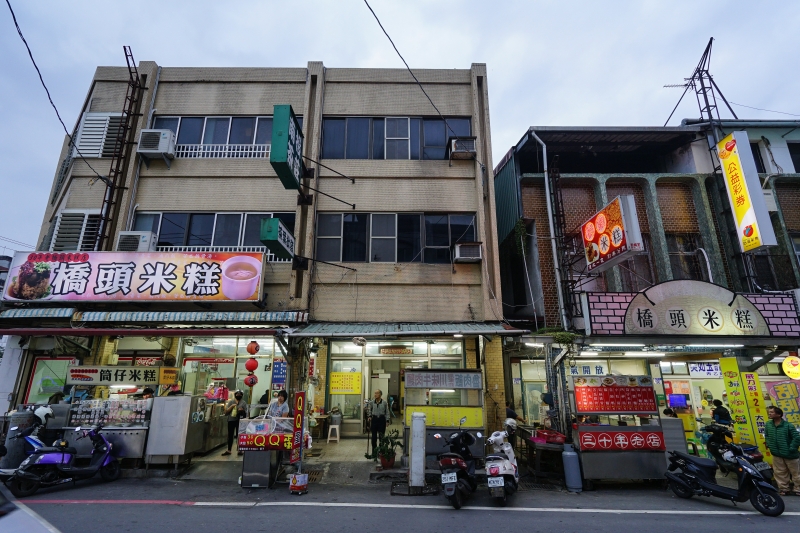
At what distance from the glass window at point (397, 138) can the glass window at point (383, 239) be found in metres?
2.49

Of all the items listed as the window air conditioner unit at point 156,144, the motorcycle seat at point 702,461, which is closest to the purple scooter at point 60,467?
the window air conditioner unit at point 156,144

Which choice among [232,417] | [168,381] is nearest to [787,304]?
[232,417]

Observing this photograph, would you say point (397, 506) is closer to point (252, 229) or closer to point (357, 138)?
point (252, 229)

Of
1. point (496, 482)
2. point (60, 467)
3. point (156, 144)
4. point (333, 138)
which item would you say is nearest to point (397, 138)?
point (333, 138)

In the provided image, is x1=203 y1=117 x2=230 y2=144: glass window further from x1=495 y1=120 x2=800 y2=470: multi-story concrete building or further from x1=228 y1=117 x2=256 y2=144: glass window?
x1=495 y1=120 x2=800 y2=470: multi-story concrete building

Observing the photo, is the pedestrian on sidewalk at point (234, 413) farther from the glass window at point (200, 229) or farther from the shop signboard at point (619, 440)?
the shop signboard at point (619, 440)

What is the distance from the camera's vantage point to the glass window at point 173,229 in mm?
13422

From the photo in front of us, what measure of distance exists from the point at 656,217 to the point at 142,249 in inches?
690

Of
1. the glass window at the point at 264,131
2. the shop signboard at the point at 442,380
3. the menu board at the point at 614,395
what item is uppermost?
the glass window at the point at 264,131


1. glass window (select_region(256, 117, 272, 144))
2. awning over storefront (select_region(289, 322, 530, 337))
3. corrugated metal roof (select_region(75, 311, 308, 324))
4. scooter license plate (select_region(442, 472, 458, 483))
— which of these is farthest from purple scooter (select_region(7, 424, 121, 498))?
glass window (select_region(256, 117, 272, 144))

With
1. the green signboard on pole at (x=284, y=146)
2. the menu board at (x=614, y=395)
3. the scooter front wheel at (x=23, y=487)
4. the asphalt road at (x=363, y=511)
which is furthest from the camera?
the green signboard on pole at (x=284, y=146)

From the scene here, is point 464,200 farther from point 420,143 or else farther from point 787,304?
point 787,304

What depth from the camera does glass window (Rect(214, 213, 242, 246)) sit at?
528 inches

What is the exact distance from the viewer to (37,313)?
11.2 metres
